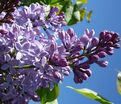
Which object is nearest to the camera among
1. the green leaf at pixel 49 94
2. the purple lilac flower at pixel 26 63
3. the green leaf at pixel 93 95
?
the purple lilac flower at pixel 26 63

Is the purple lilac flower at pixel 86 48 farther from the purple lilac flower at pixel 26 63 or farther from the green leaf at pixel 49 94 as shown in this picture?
the green leaf at pixel 49 94

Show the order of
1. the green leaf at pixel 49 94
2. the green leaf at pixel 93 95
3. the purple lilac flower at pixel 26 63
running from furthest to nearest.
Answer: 1. the green leaf at pixel 49 94
2. the green leaf at pixel 93 95
3. the purple lilac flower at pixel 26 63

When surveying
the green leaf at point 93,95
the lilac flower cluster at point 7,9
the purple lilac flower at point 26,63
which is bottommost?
the green leaf at point 93,95

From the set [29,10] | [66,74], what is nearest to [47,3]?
[29,10]

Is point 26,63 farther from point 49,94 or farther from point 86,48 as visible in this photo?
point 49,94

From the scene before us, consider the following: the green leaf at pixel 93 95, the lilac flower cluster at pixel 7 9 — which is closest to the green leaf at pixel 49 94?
the green leaf at pixel 93 95

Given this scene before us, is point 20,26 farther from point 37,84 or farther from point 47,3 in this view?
point 47,3

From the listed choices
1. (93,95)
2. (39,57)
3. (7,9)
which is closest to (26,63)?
(39,57)
